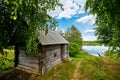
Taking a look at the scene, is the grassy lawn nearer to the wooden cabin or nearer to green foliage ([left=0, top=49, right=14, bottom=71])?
the wooden cabin

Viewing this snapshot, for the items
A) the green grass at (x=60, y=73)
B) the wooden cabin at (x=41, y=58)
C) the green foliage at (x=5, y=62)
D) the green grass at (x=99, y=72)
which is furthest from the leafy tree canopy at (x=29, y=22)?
the green grass at (x=99, y=72)

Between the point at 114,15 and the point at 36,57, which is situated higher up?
the point at 114,15

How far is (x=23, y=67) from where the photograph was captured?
23531mm

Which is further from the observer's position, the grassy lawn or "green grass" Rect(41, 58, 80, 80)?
"green grass" Rect(41, 58, 80, 80)

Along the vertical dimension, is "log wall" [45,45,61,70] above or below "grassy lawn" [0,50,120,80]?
above

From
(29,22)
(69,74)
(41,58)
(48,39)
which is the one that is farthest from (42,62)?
(29,22)

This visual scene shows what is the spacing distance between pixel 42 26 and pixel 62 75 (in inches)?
343

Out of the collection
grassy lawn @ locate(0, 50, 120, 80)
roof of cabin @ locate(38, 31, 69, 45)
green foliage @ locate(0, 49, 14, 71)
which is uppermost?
roof of cabin @ locate(38, 31, 69, 45)

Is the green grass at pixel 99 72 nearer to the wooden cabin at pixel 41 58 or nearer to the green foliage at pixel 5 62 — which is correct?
the wooden cabin at pixel 41 58

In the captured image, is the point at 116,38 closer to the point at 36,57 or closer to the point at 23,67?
the point at 36,57

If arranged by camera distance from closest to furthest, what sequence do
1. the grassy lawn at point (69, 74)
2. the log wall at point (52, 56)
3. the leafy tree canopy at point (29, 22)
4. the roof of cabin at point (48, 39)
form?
the leafy tree canopy at point (29, 22)
the grassy lawn at point (69, 74)
the roof of cabin at point (48, 39)
the log wall at point (52, 56)

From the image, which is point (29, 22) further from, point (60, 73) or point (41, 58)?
point (60, 73)

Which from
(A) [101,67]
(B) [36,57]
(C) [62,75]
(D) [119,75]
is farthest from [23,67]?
(D) [119,75]

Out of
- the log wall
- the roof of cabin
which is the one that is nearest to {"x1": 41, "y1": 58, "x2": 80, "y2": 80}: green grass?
the log wall
